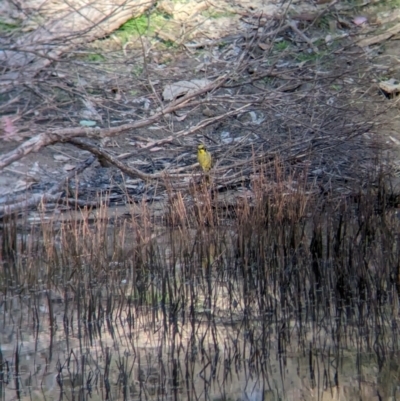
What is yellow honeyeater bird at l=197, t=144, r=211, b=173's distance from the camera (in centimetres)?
777

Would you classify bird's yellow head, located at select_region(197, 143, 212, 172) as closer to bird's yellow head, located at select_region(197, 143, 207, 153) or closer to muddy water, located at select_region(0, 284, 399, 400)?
bird's yellow head, located at select_region(197, 143, 207, 153)

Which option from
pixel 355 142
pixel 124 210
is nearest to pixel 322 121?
pixel 355 142

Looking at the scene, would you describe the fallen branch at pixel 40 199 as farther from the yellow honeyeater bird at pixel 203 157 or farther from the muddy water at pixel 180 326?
the yellow honeyeater bird at pixel 203 157

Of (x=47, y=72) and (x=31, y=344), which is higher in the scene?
(x=47, y=72)

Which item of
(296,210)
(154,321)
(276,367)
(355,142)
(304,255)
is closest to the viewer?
(276,367)

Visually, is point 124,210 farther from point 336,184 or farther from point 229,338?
point 229,338

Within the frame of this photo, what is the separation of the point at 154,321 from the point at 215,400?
44.0 inches

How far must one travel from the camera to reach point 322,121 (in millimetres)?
8062

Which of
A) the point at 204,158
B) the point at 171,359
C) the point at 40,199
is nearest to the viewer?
the point at 171,359

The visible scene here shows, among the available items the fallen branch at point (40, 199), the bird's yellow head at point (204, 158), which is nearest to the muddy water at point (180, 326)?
the fallen branch at point (40, 199)

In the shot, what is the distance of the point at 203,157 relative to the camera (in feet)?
25.8

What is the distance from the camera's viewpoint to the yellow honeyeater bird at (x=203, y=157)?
777cm

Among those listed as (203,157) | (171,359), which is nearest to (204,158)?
(203,157)

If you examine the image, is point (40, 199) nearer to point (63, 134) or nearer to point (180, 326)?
point (63, 134)
